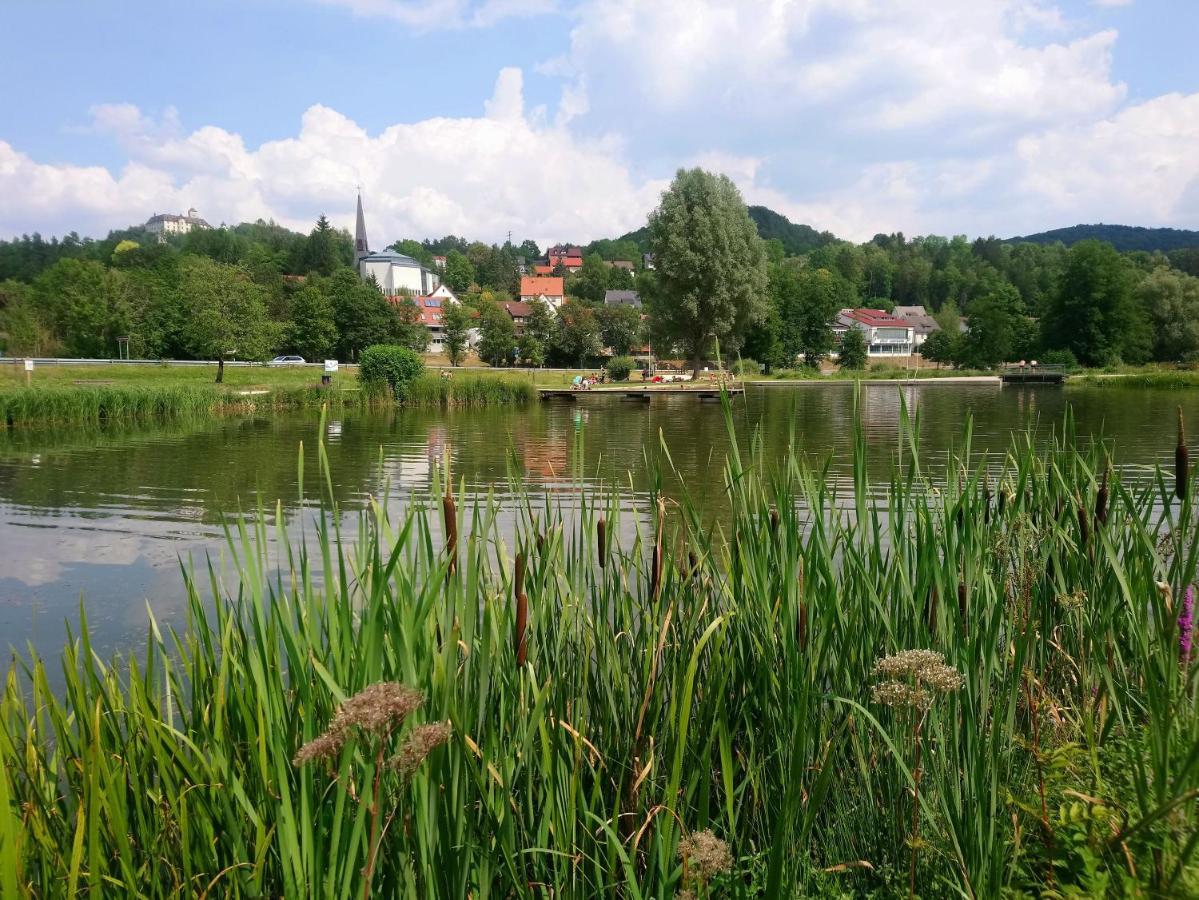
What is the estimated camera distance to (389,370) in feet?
118

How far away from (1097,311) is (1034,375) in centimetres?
1014

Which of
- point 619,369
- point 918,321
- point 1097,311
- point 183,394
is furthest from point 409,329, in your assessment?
point 918,321

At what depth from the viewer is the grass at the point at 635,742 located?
5.84 feet

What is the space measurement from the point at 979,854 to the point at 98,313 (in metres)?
62.8

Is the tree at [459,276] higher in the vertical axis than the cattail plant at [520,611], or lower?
higher

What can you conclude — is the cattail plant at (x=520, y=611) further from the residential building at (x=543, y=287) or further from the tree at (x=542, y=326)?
the residential building at (x=543, y=287)

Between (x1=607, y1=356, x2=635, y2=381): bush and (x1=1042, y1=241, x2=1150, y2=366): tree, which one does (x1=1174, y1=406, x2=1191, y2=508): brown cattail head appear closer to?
(x1=607, y1=356, x2=635, y2=381): bush

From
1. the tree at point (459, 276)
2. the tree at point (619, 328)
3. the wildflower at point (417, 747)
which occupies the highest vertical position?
the tree at point (459, 276)

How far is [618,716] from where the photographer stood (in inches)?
105

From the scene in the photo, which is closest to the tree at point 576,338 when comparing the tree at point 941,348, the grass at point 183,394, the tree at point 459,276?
the grass at point 183,394

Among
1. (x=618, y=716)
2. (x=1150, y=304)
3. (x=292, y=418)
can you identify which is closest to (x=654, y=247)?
(x=292, y=418)

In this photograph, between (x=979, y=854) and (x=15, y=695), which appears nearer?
(x=979, y=854)

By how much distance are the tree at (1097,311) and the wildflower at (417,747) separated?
70714mm

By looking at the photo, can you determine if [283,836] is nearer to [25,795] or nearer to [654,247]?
[25,795]
